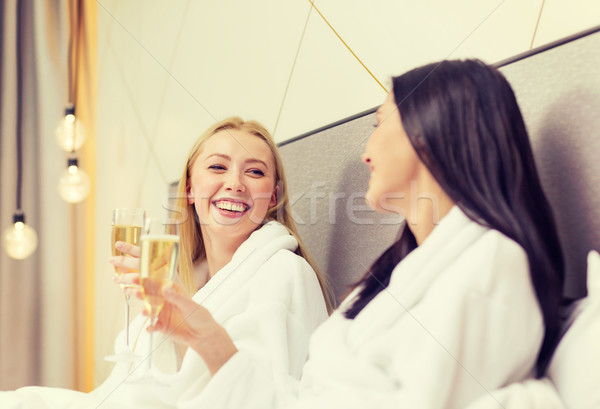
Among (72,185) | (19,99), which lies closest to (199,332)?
(72,185)

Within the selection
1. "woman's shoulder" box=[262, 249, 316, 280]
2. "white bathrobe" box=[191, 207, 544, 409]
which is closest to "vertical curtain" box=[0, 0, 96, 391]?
"woman's shoulder" box=[262, 249, 316, 280]

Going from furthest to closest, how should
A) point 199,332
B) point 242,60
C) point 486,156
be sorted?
point 242,60 → point 199,332 → point 486,156

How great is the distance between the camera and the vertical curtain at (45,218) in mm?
2049

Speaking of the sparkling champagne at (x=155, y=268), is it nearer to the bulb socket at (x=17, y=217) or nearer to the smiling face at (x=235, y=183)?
the smiling face at (x=235, y=183)

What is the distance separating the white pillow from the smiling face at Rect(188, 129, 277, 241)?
0.67 metres

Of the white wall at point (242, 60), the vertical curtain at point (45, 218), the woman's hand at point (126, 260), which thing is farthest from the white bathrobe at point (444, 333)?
the vertical curtain at point (45, 218)

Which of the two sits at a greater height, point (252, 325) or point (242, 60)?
point (242, 60)

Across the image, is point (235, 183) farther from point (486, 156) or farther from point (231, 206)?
point (486, 156)

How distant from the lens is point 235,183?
1.11 metres

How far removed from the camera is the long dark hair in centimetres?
63

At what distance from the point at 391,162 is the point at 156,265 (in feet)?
1.18

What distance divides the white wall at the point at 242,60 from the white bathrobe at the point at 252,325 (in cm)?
39

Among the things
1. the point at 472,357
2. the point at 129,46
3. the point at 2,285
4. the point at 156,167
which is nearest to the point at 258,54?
the point at 156,167

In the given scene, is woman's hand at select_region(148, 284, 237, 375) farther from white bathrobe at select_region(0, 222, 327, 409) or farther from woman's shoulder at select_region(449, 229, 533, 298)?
woman's shoulder at select_region(449, 229, 533, 298)
